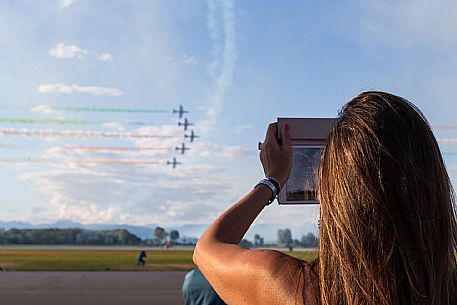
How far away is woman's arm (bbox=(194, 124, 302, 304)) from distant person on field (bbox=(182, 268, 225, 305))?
586 mm

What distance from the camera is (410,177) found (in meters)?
1.59

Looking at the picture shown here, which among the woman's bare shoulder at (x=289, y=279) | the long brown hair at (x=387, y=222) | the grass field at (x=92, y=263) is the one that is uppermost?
the long brown hair at (x=387, y=222)

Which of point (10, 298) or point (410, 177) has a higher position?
point (410, 177)

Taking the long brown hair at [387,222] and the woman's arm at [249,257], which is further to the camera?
the woman's arm at [249,257]

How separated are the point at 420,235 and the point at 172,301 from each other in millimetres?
19761

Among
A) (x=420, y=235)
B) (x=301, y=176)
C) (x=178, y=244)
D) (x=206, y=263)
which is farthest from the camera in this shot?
(x=178, y=244)

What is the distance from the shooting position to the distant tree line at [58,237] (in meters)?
159

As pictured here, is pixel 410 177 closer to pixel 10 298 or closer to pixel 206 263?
pixel 206 263

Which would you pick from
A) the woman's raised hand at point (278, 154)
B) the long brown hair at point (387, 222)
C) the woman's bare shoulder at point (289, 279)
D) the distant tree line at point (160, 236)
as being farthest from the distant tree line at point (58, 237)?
the long brown hair at point (387, 222)

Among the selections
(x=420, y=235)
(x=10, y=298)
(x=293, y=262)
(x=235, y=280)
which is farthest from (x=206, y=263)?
(x=10, y=298)

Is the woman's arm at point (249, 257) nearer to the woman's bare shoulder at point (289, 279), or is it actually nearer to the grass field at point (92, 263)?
the woman's bare shoulder at point (289, 279)

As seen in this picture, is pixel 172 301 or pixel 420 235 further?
pixel 172 301

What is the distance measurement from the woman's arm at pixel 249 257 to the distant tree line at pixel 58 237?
164003mm

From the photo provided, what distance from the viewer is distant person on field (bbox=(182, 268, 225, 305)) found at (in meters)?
2.54
